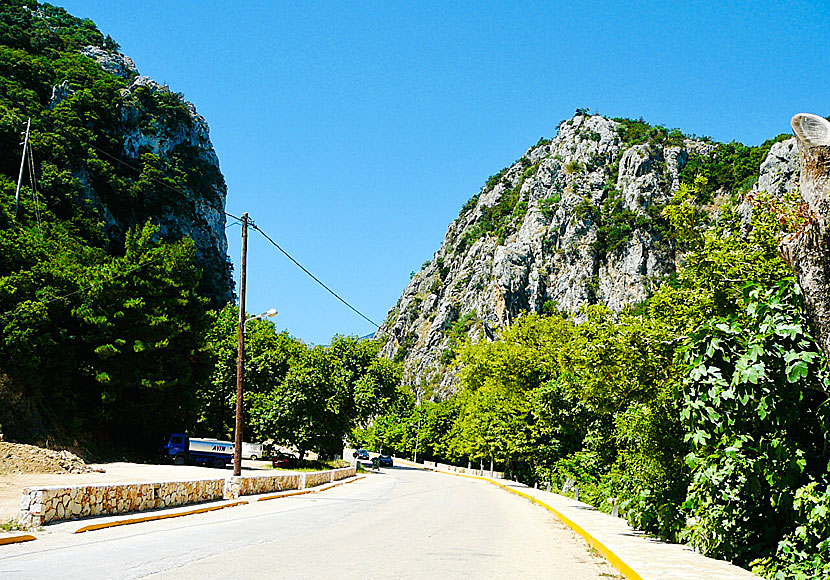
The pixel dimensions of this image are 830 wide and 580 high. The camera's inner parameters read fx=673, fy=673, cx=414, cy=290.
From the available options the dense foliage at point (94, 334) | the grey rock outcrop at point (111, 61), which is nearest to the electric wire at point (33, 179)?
the dense foliage at point (94, 334)

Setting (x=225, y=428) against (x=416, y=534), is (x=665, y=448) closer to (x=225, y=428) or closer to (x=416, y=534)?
(x=416, y=534)

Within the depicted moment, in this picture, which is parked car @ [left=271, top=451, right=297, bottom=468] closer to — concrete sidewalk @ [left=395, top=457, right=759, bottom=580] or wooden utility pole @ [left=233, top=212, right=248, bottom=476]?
wooden utility pole @ [left=233, top=212, right=248, bottom=476]

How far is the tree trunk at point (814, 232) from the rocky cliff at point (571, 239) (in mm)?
111110

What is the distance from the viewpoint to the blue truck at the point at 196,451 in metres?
46.0

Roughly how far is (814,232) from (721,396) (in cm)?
222

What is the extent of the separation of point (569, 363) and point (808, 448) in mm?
8307

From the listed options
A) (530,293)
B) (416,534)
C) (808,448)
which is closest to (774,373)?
(808,448)

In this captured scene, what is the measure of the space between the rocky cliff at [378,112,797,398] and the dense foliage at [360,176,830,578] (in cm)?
10437

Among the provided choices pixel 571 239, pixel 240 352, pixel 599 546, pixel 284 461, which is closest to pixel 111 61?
pixel 571 239

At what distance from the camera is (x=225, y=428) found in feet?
191

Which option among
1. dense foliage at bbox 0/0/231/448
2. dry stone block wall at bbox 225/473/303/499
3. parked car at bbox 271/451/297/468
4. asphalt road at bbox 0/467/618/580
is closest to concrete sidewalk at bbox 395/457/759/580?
asphalt road at bbox 0/467/618/580

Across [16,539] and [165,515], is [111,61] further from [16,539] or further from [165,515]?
[16,539]

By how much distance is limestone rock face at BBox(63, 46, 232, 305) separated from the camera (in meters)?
97.7

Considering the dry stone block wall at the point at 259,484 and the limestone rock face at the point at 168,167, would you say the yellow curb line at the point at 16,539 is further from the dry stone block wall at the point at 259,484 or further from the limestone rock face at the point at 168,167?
the limestone rock face at the point at 168,167
